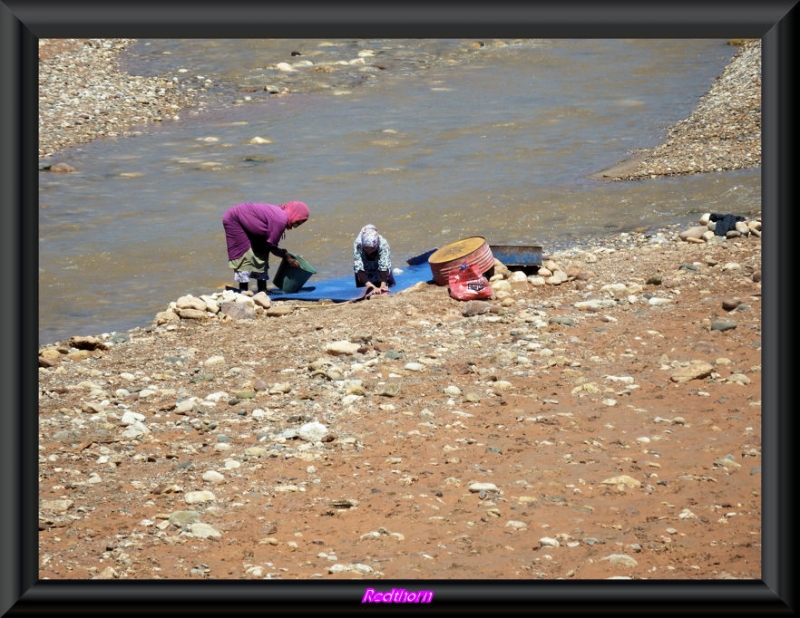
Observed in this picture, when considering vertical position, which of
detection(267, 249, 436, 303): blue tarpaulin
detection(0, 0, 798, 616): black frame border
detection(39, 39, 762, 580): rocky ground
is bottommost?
detection(267, 249, 436, 303): blue tarpaulin

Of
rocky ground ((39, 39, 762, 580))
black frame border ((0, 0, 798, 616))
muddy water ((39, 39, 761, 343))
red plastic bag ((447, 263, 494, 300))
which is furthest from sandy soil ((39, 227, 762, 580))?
muddy water ((39, 39, 761, 343))

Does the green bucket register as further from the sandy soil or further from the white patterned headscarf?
the sandy soil

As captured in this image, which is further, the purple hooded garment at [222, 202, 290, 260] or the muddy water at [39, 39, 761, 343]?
the muddy water at [39, 39, 761, 343]

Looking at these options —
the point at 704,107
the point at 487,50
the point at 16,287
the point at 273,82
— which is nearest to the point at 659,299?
the point at 16,287

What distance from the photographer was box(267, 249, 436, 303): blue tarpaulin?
29.6 feet

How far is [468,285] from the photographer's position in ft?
26.8

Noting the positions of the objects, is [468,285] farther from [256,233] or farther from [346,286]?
[256,233]

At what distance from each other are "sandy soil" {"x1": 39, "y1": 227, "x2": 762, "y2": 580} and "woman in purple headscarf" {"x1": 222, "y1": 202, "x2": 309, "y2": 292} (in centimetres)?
98

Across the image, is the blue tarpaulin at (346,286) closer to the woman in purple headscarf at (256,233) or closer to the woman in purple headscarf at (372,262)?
the woman in purple headscarf at (372,262)

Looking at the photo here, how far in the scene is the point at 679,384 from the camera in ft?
20.0

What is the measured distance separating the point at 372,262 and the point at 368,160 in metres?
7.19

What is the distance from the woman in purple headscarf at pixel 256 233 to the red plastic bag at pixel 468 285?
5.18 feet

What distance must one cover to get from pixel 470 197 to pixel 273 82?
8072 millimetres
